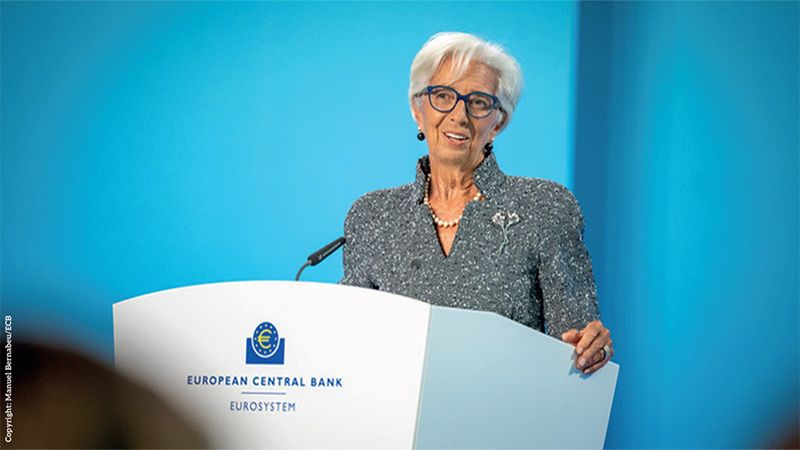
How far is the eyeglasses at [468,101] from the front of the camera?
1.97 meters

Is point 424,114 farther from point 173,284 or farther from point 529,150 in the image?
point 173,284

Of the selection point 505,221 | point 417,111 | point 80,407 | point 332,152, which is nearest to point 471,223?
point 505,221

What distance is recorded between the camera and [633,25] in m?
3.01

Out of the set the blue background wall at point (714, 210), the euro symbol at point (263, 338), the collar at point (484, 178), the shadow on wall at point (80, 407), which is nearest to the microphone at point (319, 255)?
the collar at point (484, 178)

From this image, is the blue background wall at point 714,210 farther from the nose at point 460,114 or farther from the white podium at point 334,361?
the white podium at point 334,361

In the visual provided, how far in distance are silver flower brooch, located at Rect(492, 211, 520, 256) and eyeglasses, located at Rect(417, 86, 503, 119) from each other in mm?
225

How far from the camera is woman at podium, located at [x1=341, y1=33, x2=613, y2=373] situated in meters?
1.84

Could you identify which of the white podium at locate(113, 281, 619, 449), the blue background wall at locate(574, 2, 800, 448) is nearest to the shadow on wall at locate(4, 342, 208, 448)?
the white podium at locate(113, 281, 619, 449)

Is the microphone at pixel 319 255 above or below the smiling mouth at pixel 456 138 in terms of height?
below

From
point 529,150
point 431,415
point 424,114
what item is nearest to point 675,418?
point 529,150

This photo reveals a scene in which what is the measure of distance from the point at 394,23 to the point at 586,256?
1268 mm

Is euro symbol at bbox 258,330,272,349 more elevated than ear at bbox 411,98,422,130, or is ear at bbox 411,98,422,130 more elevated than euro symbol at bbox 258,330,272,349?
ear at bbox 411,98,422,130

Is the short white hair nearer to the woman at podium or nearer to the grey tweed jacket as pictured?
the woman at podium

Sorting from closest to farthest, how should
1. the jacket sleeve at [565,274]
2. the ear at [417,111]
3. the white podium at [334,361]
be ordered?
the white podium at [334,361], the jacket sleeve at [565,274], the ear at [417,111]
